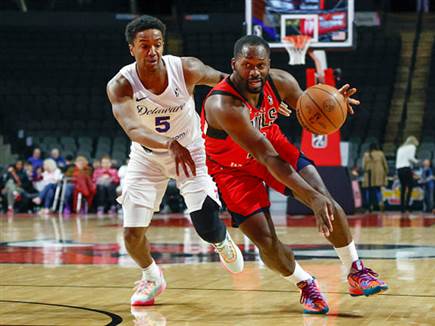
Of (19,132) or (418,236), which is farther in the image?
(19,132)

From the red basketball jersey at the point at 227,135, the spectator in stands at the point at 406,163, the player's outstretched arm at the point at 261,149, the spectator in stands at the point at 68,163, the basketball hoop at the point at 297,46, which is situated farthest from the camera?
the spectator in stands at the point at 68,163

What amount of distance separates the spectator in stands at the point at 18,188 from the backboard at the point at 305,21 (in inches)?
231

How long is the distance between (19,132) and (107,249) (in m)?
11.4

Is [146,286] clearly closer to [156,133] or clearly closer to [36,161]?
[156,133]

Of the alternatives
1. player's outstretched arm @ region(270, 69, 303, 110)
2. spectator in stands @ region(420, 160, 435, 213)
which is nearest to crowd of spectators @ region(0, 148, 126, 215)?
spectator in stands @ region(420, 160, 435, 213)

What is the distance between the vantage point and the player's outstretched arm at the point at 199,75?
5617 mm

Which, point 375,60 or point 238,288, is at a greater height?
point 375,60

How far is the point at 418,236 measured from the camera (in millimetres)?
10484

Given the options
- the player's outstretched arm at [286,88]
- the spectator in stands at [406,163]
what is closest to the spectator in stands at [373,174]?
the spectator in stands at [406,163]

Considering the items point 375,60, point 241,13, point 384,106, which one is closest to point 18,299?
point 384,106

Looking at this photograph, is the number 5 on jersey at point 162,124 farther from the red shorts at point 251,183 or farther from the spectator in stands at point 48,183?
the spectator in stands at point 48,183

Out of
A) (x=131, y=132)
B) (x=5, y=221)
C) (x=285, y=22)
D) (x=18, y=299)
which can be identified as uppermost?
(x=285, y=22)

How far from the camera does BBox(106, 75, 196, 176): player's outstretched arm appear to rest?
4.66 m

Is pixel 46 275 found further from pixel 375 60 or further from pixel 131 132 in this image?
pixel 375 60
